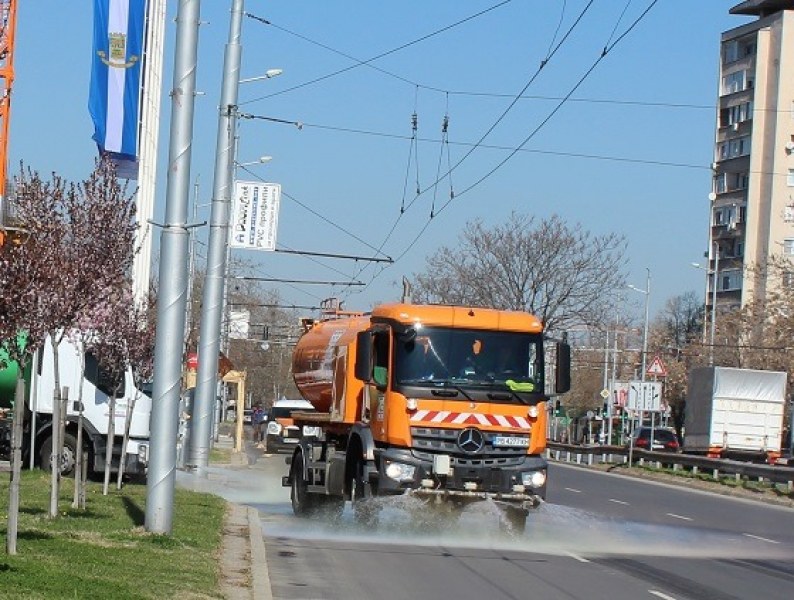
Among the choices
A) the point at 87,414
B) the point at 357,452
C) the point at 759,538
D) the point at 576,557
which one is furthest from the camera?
the point at 87,414

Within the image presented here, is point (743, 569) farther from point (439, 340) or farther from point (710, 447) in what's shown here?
point (710, 447)

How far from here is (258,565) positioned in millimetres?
15062

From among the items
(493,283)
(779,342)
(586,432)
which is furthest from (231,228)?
(586,432)

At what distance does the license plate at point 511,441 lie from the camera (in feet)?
66.2

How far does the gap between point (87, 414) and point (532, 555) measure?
1112 cm

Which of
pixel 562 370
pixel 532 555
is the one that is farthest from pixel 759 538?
pixel 532 555

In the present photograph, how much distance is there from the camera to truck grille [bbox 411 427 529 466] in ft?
65.6

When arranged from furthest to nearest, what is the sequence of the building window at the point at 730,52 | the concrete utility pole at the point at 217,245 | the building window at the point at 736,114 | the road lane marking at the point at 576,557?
the building window at the point at 730,52 < the building window at the point at 736,114 < the concrete utility pole at the point at 217,245 < the road lane marking at the point at 576,557

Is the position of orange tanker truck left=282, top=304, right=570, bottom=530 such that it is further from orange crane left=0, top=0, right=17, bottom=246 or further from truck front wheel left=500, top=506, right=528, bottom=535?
orange crane left=0, top=0, right=17, bottom=246

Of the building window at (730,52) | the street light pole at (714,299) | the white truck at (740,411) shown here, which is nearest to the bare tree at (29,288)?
the white truck at (740,411)

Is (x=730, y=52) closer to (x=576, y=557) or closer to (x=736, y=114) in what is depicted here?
(x=736, y=114)

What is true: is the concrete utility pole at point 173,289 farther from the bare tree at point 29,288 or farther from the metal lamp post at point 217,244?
the metal lamp post at point 217,244

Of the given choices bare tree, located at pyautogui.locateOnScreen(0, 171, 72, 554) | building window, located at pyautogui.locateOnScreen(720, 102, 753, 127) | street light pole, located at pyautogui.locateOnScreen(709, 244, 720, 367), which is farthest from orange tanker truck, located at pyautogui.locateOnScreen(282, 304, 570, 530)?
building window, located at pyautogui.locateOnScreen(720, 102, 753, 127)

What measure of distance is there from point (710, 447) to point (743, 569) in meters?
34.3
